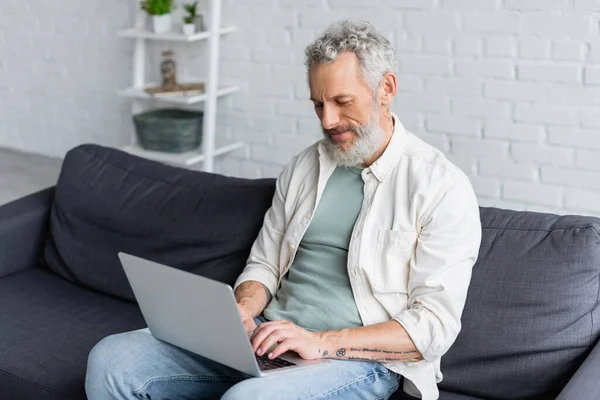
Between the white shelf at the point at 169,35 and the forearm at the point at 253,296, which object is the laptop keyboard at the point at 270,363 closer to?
the forearm at the point at 253,296

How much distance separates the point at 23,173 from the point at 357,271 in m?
3.45

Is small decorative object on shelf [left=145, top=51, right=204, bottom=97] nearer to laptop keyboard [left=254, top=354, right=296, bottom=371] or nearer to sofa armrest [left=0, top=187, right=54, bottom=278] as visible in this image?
sofa armrest [left=0, top=187, right=54, bottom=278]

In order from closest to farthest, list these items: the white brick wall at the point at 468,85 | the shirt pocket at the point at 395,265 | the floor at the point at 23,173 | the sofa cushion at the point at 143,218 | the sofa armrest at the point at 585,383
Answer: the sofa armrest at the point at 585,383 < the shirt pocket at the point at 395,265 < the sofa cushion at the point at 143,218 < the white brick wall at the point at 468,85 < the floor at the point at 23,173

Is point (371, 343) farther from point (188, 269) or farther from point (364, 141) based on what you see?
point (188, 269)

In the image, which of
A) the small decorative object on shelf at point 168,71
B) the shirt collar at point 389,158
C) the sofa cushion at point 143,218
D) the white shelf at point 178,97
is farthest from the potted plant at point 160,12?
the shirt collar at point 389,158

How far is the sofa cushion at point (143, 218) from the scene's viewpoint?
8.59 feet

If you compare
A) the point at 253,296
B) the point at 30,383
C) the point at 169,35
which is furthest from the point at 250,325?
the point at 169,35

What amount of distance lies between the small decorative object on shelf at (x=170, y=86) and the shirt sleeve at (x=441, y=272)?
7.84 ft

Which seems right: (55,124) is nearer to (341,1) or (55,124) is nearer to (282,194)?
(341,1)

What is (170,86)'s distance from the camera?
14.1 feet

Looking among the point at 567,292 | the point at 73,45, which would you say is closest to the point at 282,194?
the point at 567,292

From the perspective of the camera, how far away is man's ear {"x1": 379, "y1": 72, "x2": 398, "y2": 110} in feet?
7.06

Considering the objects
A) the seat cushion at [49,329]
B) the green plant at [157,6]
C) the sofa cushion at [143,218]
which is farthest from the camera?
the green plant at [157,6]

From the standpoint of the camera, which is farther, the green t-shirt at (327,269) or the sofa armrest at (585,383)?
the green t-shirt at (327,269)
